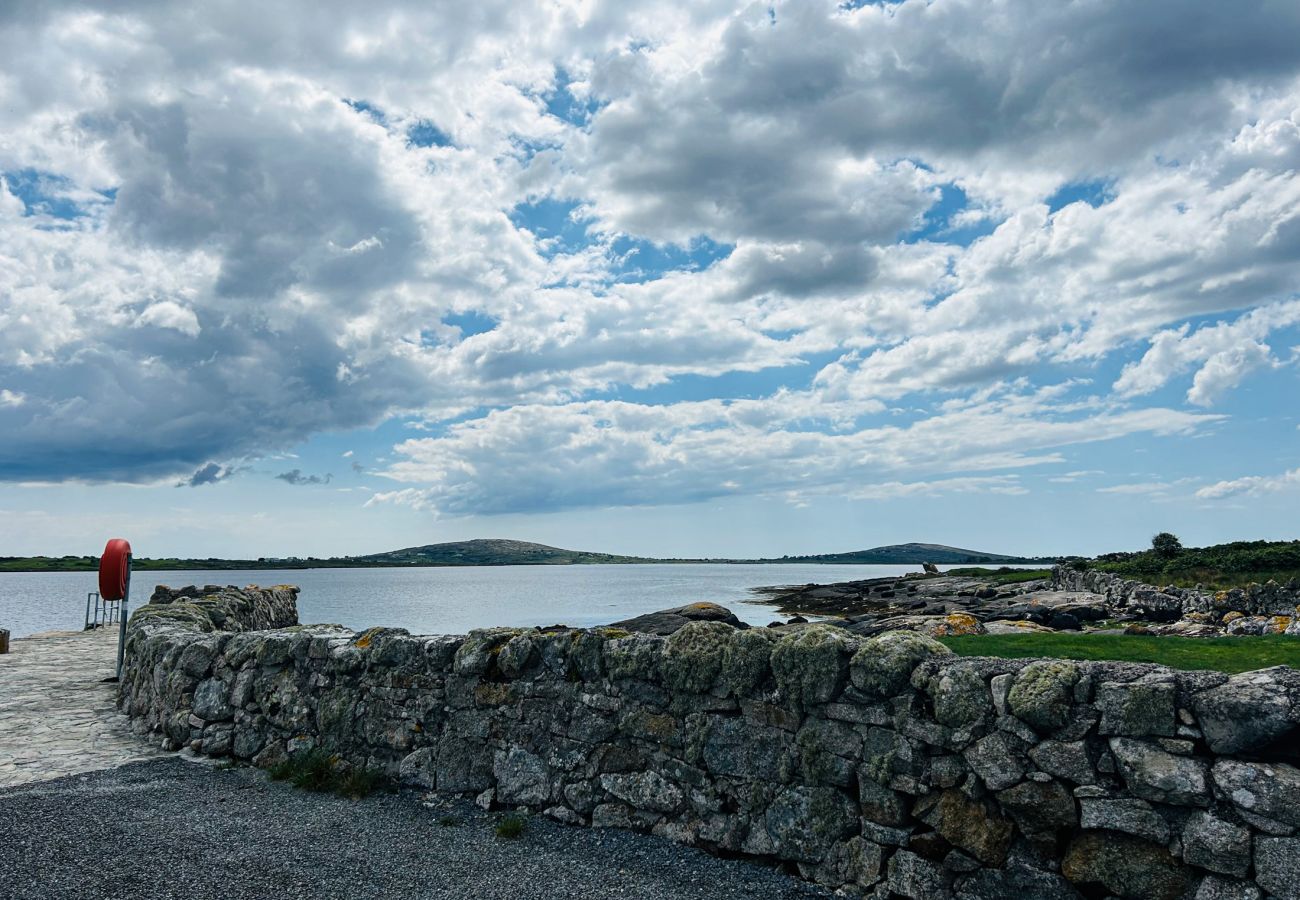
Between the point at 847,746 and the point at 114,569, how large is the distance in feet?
45.8

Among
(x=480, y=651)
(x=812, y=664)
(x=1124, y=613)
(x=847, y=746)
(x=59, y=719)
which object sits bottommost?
(x=59, y=719)

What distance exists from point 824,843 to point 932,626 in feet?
50.2

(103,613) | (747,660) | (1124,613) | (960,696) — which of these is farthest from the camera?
(103,613)

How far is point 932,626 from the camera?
2020cm

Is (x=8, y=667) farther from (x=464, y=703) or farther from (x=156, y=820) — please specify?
(x=464, y=703)

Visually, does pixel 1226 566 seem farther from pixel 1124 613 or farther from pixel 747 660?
pixel 747 660

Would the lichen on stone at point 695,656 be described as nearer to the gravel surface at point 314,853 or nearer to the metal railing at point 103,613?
the gravel surface at point 314,853

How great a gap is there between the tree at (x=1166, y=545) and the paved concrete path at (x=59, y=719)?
4677 centimetres

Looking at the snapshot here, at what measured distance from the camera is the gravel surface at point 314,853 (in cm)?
623

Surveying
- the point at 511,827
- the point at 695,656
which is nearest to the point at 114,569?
the point at 511,827

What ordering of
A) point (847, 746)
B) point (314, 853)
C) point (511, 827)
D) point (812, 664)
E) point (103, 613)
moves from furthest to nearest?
point (103, 613), point (511, 827), point (314, 853), point (812, 664), point (847, 746)

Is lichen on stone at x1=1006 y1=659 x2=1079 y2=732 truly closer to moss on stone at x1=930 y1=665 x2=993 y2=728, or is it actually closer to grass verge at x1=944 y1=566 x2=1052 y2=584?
moss on stone at x1=930 y1=665 x2=993 y2=728

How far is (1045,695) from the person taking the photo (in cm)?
530

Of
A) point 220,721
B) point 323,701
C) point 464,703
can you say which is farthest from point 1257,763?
point 220,721
